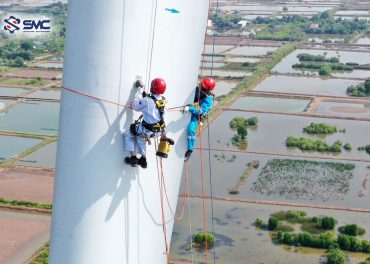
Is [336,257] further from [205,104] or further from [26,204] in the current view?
[205,104]

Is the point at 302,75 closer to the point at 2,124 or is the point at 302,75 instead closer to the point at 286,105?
the point at 286,105

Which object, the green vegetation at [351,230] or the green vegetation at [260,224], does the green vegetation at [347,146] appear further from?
the green vegetation at [260,224]

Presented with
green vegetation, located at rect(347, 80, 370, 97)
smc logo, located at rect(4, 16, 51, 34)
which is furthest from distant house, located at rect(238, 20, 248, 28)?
green vegetation, located at rect(347, 80, 370, 97)

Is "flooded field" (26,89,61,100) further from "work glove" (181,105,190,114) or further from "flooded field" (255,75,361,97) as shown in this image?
"work glove" (181,105,190,114)

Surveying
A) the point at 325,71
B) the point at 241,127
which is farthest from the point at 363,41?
the point at 241,127

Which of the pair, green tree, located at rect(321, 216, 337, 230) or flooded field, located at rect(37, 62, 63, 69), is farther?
flooded field, located at rect(37, 62, 63, 69)

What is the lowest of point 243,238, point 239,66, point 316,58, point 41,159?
point 243,238

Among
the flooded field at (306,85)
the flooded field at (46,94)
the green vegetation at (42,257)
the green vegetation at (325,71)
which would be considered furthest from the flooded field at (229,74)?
the green vegetation at (42,257)
